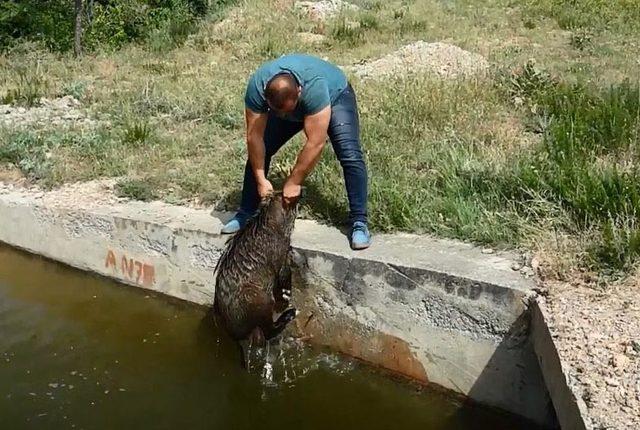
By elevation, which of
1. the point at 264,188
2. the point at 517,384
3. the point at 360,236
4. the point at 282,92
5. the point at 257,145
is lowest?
the point at 517,384

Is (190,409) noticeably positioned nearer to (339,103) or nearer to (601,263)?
(339,103)

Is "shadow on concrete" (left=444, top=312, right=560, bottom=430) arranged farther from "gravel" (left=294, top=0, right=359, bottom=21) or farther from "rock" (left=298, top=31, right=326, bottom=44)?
"gravel" (left=294, top=0, right=359, bottom=21)

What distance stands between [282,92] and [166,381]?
83.2 inches

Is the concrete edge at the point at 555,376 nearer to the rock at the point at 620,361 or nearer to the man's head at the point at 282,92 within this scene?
the rock at the point at 620,361

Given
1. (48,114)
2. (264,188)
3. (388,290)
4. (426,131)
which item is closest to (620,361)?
(388,290)

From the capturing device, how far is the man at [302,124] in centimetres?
485

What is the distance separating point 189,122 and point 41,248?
7.99 ft

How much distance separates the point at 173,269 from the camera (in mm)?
6152

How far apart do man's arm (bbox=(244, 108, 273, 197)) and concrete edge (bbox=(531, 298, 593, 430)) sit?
195 centimetres

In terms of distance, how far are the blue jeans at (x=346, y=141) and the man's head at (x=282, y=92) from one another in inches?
19.9

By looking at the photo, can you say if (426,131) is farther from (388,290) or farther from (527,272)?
(527,272)

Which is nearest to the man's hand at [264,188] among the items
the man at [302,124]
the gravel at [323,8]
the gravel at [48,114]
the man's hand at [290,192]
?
the man at [302,124]

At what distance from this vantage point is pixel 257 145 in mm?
5199

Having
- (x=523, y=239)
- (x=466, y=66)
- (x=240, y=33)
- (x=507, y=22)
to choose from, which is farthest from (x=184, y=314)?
(x=507, y=22)
